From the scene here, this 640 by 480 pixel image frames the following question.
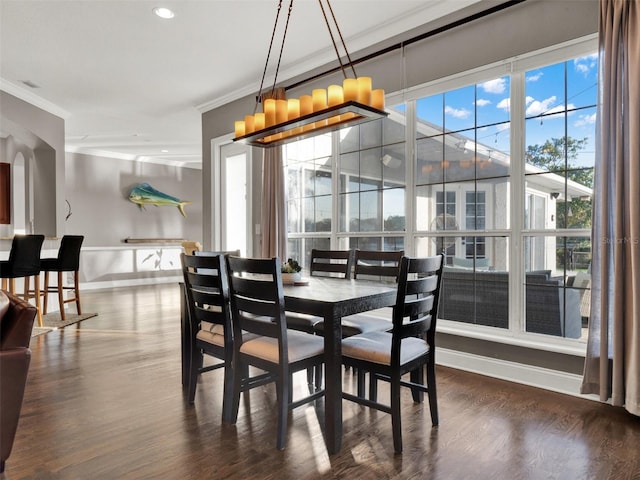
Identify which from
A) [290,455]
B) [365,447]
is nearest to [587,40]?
[365,447]

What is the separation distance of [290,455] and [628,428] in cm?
184

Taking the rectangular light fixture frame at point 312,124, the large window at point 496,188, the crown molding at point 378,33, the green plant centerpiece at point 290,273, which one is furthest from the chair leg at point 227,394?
the crown molding at point 378,33

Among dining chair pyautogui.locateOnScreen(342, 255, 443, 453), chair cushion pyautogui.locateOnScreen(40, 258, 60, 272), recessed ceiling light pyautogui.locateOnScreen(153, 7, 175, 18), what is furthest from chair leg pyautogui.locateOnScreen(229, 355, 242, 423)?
chair cushion pyautogui.locateOnScreen(40, 258, 60, 272)

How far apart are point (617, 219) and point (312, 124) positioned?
6.42 feet

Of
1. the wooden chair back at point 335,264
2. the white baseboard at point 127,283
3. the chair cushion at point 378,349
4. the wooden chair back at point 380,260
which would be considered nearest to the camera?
the chair cushion at point 378,349

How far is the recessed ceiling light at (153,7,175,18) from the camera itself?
3.53m

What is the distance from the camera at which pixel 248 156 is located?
545cm

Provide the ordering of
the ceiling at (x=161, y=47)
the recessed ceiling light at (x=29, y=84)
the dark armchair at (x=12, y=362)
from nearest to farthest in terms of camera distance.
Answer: the dark armchair at (x=12, y=362)
the ceiling at (x=161, y=47)
the recessed ceiling light at (x=29, y=84)

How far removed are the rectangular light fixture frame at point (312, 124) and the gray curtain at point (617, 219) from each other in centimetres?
132

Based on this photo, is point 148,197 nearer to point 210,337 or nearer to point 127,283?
point 127,283

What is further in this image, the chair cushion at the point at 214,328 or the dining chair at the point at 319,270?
the dining chair at the point at 319,270

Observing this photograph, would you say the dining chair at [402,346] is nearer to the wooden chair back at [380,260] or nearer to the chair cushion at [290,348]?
the chair cushion at [290,348]

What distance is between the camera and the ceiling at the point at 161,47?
3510 millimetres

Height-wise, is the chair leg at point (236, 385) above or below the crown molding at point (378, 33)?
below
